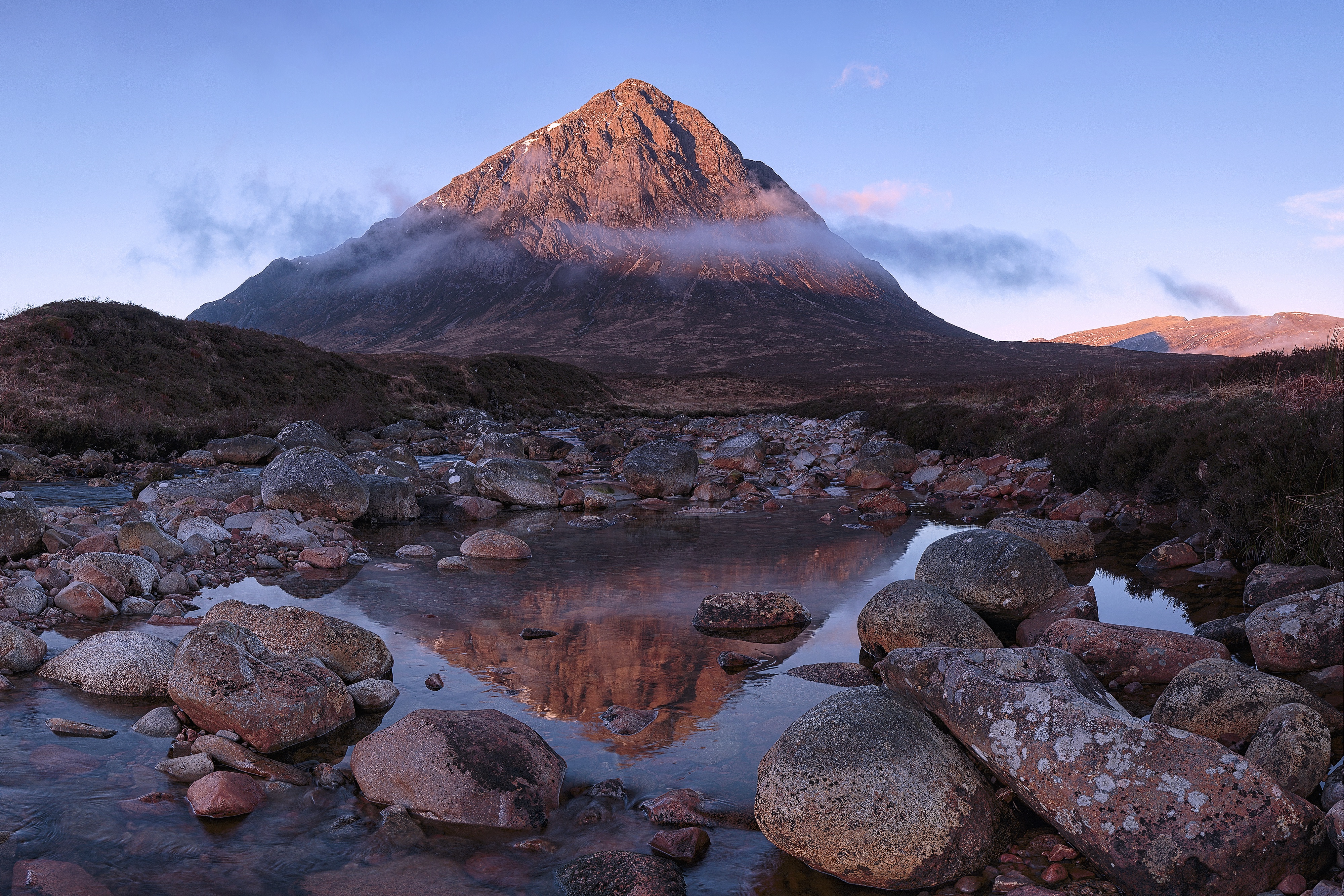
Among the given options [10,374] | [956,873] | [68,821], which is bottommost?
[956,873]

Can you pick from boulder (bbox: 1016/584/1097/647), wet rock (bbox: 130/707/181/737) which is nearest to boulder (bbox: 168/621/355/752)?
wet rock (bbox: 130/707/181/737)

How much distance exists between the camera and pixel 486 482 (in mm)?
16891

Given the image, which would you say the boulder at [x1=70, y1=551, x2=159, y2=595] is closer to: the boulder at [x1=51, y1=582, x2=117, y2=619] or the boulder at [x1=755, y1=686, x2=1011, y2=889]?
the boulder at [x1=51, y1=582, x2=117, y2=619]

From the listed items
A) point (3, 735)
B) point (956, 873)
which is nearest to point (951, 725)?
point (956, 873)

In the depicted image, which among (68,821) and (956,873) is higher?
(68,821)

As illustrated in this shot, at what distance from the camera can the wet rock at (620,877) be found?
A: 3971 mm

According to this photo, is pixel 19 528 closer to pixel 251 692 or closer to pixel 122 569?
pixel 122 569

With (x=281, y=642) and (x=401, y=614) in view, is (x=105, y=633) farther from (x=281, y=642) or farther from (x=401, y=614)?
(x=401, y=614)

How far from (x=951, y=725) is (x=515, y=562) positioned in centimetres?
787

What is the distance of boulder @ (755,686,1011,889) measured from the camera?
409 centimetres

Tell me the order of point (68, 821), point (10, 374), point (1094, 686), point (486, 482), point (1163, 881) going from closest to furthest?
1. point (1163, 881)
2. point (68, 821)
3. point (1094, 686)
4. point (486, 482)
5. point (10, 374)

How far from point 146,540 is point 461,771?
7364 mm

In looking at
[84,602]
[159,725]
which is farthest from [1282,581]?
[84,602]

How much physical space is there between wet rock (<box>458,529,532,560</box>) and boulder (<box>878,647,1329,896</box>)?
812 centimetres
